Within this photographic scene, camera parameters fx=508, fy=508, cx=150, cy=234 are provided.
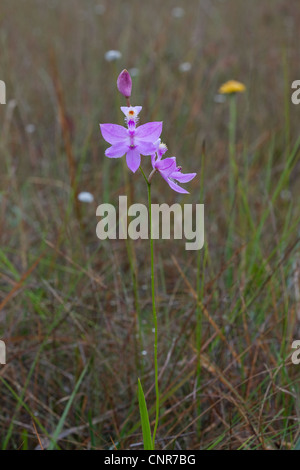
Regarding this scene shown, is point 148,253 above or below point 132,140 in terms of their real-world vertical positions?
below

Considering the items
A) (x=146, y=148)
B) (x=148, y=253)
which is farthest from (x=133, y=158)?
(x=148, y=253)

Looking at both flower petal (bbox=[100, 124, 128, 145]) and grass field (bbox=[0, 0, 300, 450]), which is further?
grass field (bbox=[0, 0, 300, 450])

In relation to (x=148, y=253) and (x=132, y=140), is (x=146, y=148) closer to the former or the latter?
(x=132, y=140)

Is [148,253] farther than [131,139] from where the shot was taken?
Yes

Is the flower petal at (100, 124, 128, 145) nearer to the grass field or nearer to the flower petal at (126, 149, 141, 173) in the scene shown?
the flower petal at (126, 149, 141, 173)

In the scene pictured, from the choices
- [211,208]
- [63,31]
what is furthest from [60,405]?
[63,31]

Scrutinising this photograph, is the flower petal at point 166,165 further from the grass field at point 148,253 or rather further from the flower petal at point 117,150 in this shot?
the grass field at point 148,253

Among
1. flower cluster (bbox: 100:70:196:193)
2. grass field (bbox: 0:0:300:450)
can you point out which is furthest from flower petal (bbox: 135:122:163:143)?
grass field (bbox: 0:0:300:450)

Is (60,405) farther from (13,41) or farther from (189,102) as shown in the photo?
(13,41)
